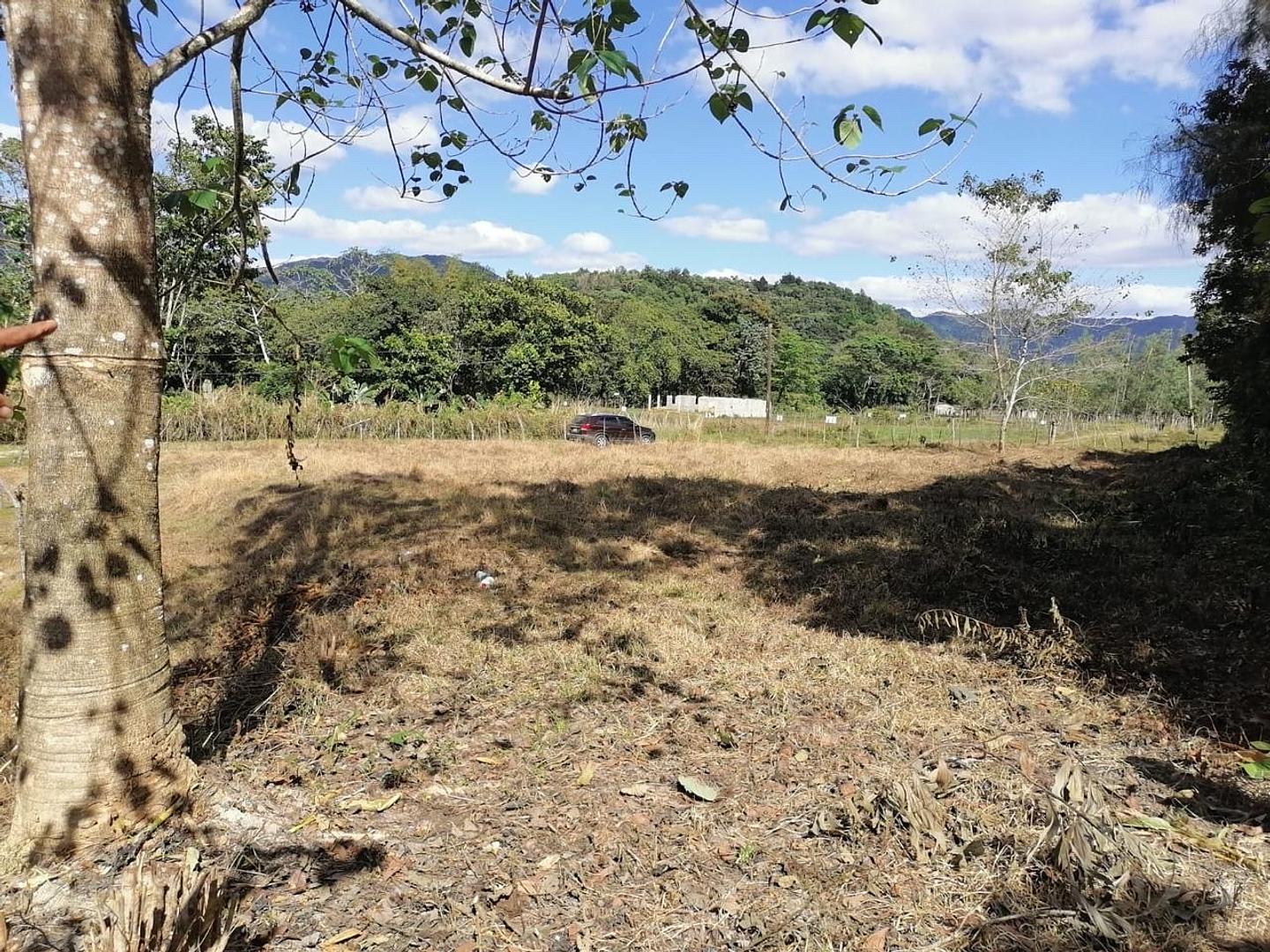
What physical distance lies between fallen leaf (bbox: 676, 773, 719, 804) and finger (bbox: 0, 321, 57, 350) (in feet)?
8.55

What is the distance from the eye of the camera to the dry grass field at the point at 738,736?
7.35ft

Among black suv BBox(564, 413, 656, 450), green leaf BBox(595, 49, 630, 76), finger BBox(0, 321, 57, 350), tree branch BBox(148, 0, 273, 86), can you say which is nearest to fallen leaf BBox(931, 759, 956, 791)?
green leaf BBox(595, 49, 630, 76)

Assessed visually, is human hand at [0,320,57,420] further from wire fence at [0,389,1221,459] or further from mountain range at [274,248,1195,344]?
wire fence at [0,389,1221,459]

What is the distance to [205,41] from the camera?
245 cm

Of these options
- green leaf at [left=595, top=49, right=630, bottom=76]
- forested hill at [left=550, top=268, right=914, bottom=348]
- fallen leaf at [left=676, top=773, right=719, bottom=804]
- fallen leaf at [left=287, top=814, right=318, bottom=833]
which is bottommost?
fallen leaf at [left=287, top=814, right=318, bottom=833]

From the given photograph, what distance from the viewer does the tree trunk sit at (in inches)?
83.5

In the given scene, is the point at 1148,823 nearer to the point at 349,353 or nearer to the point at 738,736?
the point at 738,736

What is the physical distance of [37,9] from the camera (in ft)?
6.80

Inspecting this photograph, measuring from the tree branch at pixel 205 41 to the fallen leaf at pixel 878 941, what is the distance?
3.43 metres

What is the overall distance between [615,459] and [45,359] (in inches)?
590

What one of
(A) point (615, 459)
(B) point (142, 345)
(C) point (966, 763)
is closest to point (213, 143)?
(B) point (142, 345)

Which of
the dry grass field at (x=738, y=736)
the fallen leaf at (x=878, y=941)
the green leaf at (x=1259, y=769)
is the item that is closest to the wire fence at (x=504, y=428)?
the dry grass field at (x=738, y=736)

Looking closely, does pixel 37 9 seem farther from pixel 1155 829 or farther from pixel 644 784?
pixel 1155 829

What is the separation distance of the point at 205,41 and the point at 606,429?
24106 mm
